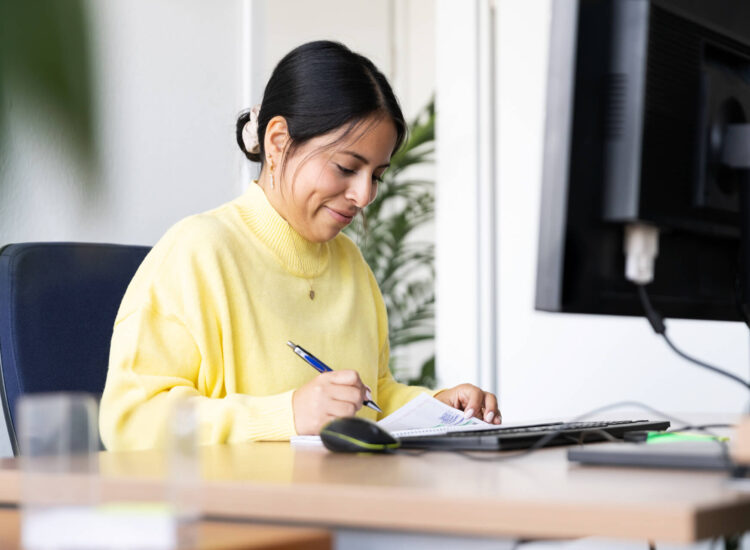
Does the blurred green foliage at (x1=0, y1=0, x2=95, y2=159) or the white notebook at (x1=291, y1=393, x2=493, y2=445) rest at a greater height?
the blurred green foliage at (x1=0, y1=0, x2=95, y2=159)

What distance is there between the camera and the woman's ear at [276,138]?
172cm

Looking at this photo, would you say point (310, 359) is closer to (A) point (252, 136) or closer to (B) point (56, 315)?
(B) point (56, 315)

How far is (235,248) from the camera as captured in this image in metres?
1.60

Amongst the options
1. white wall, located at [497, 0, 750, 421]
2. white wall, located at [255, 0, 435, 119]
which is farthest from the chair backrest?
white wall, located at [255, 0, 435, 119]

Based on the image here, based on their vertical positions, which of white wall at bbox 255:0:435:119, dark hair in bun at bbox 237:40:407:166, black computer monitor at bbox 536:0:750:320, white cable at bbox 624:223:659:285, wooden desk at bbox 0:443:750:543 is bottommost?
wooden desk at bbox 0:443:750:543

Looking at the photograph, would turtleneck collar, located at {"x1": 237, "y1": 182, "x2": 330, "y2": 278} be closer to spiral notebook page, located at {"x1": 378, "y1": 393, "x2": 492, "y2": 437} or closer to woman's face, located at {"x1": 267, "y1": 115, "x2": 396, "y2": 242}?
woman's face, located at {"x1": 267, "y1": 115, "x2": 396, "y2": 242}

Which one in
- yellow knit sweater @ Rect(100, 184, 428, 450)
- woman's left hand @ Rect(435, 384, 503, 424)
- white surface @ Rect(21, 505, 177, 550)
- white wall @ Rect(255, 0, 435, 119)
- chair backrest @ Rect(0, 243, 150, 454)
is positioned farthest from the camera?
white wall @ Rect(255, 0, 435, 119)

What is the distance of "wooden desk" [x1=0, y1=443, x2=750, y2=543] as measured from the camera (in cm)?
69

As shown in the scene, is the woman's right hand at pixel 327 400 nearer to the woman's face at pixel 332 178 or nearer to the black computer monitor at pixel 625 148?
the black computer monitor at pixel 625 148

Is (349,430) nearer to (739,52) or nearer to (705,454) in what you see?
(705,454)

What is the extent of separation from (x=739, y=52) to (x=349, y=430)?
541 millimetres

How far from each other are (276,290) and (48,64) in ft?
2.14

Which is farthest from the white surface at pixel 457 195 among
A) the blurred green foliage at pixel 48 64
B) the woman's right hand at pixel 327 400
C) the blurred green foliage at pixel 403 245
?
the woman's right hand at pixel 327 400

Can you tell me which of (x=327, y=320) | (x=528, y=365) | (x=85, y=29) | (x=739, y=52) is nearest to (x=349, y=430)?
(x=739, y=52)
